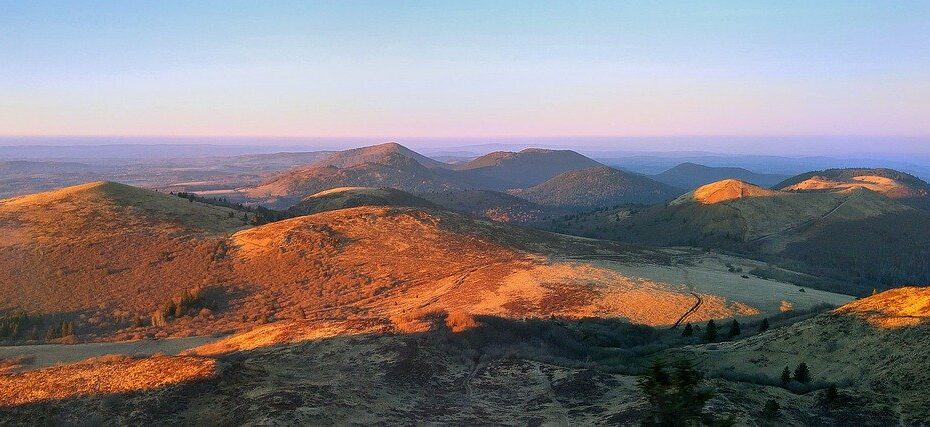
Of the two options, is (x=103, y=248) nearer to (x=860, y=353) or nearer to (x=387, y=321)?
(x=387, y=321)

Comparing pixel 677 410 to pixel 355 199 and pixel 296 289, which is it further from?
pixel 355 199

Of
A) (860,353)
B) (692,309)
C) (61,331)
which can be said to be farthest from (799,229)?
(61,331)

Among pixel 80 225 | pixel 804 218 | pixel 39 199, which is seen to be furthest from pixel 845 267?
pixel 39 199

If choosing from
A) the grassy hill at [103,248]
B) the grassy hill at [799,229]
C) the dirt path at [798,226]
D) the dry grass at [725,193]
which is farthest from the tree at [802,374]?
the dry grass at [725,193]

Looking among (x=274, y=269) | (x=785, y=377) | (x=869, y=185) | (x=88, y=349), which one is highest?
(x=785, y=377)

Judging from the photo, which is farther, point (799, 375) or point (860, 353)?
point (860, 353)
